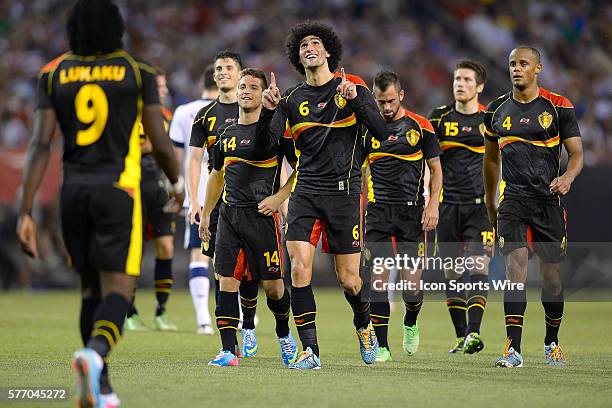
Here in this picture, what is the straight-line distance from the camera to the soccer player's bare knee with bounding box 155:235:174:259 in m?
14.1

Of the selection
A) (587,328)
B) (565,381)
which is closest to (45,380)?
(565,381)

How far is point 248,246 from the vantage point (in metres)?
9.84

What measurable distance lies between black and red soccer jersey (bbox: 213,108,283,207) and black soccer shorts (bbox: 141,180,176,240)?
4035 millimetres

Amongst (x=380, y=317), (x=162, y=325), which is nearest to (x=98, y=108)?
(x=380, y=317)

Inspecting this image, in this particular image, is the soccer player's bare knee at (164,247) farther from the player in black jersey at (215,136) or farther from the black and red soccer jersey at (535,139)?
the black and red soccer jersey at (535,139)

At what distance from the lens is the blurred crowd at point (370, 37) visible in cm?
2439

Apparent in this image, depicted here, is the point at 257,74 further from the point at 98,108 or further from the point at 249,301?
the point at 98,108

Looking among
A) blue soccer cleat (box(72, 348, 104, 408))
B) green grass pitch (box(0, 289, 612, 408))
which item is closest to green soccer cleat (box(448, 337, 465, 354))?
green grass pitch (box(0, 289, 612, 408))

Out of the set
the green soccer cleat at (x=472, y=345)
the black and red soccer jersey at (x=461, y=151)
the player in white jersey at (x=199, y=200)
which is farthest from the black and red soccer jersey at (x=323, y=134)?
the player in white jersey at (x=199, y=200)

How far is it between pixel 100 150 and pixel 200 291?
6.83 metres

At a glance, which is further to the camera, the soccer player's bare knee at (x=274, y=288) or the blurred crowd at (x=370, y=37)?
the blurred crowd at (x=370, y=37)

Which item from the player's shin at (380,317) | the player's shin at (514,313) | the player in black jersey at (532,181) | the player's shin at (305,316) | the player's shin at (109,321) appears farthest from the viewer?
the player's shin at (380,317)

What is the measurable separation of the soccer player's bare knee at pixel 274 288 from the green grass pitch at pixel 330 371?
0.58 meters

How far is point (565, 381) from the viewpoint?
8648 mm
